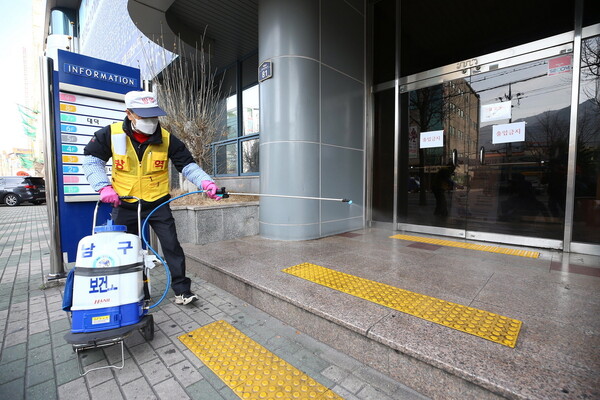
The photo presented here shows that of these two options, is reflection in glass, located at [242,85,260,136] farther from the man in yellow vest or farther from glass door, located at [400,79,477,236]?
the man in yellow vest

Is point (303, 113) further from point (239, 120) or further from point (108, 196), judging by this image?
point (239, 120)

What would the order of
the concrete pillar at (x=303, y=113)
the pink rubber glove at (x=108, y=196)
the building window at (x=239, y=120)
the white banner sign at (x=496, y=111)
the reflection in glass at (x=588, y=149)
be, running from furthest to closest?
1. the building window at (x=239, y=120)
2. the concrete pillar at (x=303, y=113)
3. the white banner sign at (x=496, y=111)
4. the reflection in glass at (x=588, y=149)
5. the pink rubber glove at (x=108, y=196)

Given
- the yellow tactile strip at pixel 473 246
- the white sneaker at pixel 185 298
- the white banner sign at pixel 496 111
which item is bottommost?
the white sneaker at pixel 185 298

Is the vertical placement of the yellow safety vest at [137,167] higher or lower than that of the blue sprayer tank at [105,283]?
higher

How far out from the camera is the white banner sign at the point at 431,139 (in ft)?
17.5

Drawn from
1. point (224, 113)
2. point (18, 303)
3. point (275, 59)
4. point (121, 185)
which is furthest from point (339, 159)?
point (224, 113)

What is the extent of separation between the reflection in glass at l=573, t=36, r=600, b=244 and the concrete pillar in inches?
134

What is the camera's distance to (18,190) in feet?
55.5

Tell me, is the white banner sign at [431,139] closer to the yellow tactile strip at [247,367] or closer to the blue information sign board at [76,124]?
the yellow tactile strip at [247,367]

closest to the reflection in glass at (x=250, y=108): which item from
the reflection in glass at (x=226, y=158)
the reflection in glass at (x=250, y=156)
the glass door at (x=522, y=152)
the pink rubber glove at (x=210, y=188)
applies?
the reflection in glass at (x=226, y=158)

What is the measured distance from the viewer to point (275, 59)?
482cm

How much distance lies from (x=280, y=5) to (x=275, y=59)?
0.84 m

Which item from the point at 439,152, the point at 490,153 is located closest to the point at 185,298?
the point at 439,152

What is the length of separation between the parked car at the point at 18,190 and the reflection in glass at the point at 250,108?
15.3m
